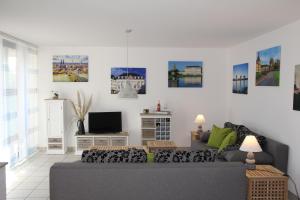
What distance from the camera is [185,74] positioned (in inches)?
283

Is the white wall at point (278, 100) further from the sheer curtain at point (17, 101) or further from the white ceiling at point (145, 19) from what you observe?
the sheer curtain at point (17, 101)

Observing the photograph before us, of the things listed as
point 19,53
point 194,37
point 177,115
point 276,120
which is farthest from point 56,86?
point 276,120

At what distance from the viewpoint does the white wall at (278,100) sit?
4176mm

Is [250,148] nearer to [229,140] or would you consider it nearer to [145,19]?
[229,140]

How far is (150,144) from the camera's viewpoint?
5770 mm

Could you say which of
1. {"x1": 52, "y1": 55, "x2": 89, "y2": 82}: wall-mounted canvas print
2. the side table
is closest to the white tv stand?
{"x1": 52, "y1": 55, "x2": 89, "y2": 82}: wall-mounted canvas print

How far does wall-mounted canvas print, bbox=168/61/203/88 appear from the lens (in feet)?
23.5

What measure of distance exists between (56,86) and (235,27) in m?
4.56

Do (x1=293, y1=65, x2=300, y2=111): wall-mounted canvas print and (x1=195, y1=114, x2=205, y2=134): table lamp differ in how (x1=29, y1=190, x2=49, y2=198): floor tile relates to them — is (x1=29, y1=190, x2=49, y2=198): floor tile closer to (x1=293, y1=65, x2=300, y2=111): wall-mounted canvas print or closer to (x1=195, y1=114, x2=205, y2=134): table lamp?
(x1=195, y1=114, x2=205, y2=134): table lamp

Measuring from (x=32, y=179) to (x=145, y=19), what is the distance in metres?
3.45

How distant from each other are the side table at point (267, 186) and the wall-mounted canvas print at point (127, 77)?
13.7 feet

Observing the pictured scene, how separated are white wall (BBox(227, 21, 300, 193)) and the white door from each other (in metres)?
4.28

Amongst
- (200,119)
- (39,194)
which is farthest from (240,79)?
(39,194)

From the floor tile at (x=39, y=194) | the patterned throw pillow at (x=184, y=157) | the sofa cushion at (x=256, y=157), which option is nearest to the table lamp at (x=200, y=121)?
the sofa cushion at (x=256, y=157)
